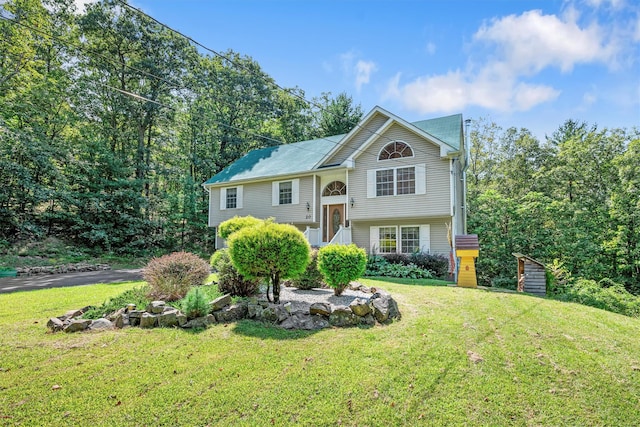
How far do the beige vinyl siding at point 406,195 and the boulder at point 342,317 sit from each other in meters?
9.32

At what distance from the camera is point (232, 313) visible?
19.0 ft

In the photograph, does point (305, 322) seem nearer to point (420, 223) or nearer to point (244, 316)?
point (244, 316)

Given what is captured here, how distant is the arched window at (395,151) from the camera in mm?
14562

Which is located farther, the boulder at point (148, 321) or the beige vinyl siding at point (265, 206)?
the beige vinyl siding at point (265, 206)

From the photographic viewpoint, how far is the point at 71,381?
3.44 meters

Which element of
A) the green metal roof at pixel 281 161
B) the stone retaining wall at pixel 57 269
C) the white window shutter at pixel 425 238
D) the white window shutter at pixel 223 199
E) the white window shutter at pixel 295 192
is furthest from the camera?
the white window shutter at pixel 223 199

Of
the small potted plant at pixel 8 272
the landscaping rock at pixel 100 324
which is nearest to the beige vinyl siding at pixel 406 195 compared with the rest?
the landscaping rock at pixel 100 324

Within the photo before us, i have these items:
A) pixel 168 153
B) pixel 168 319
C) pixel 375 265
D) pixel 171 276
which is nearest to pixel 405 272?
pixel 375 265

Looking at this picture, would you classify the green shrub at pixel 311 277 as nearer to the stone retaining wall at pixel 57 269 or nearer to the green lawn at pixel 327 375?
the green lawn at pixel 327 375

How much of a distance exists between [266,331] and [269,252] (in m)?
1.49

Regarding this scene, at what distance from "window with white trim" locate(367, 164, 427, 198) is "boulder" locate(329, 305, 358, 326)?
31.5 ft

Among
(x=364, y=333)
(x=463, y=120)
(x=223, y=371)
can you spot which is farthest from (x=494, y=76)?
(x=223, y=371)

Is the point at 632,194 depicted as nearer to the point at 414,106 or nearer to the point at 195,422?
the point at 414,106

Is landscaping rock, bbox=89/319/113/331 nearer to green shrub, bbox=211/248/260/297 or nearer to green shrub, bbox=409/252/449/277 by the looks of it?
green shrub, bbox=211/248/260/297
